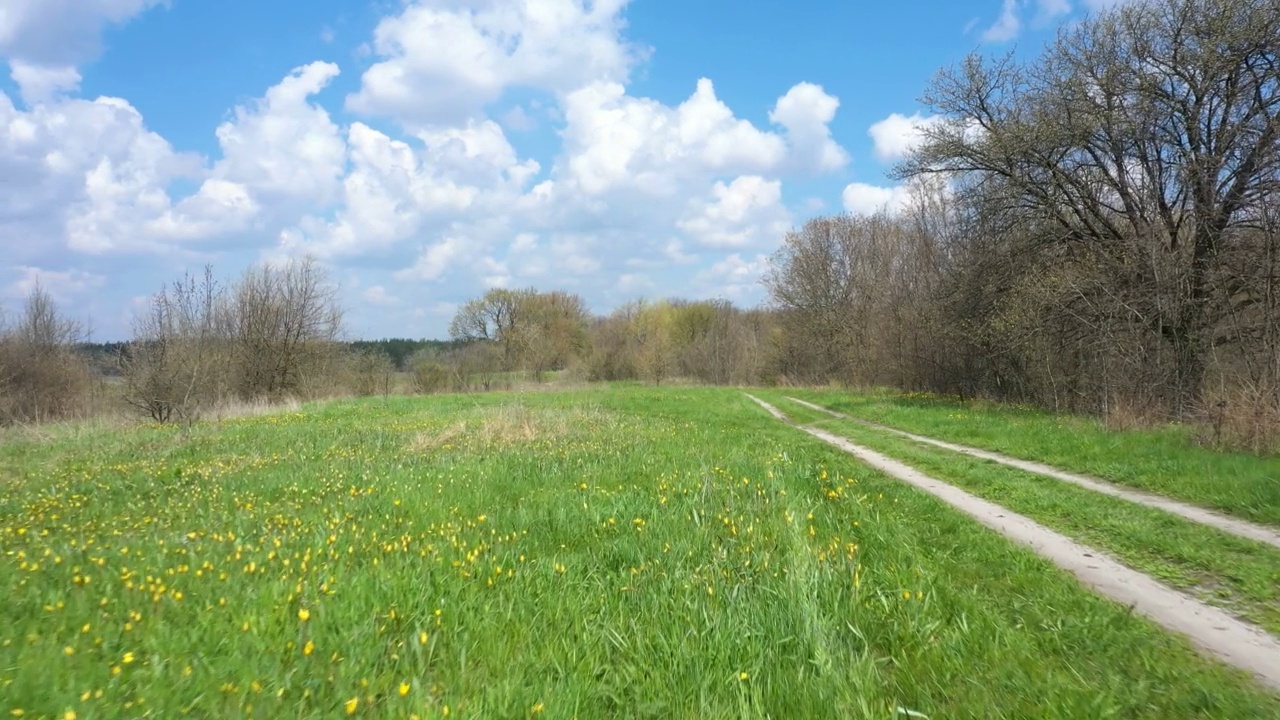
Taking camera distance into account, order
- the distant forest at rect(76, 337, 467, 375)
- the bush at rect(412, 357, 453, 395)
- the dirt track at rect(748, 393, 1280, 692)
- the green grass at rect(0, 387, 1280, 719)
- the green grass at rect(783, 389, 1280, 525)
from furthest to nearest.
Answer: the bush at rect(412, 357, 453, 395), the distant forest at rect(76, 337, 467, 375), the green grass at rect(783, 389, 1280, 525), the dirt track at rect(748, 393, 1280, 692), the green grass at rect(0, 387, 1280, 719)

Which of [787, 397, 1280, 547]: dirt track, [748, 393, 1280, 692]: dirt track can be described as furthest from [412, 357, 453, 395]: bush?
[748, 393, 1280, 692]: dirt track

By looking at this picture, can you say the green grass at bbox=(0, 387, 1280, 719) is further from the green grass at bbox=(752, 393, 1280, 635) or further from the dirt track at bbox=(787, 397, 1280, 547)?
the dirt track at bbox=(787, 397, 1280, 547)

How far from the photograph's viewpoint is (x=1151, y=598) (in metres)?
4.87

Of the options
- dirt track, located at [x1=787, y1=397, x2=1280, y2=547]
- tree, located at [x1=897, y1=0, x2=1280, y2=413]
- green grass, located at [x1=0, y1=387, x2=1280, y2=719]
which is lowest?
dirt track, located at [x1=787, y1=397, x2=1280, y2=547]

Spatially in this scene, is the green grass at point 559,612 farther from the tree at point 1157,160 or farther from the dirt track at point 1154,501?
the tree at point 1157,160

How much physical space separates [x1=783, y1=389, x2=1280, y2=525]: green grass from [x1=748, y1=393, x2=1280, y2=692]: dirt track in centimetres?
254

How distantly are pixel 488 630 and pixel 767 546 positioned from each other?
2.76 meters

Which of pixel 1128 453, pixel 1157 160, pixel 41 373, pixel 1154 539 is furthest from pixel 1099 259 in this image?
pixel 41 373

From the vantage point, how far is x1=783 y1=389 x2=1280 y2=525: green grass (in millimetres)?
7703

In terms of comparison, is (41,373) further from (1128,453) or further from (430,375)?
(1128,453)

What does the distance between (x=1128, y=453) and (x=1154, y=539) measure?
542 cm

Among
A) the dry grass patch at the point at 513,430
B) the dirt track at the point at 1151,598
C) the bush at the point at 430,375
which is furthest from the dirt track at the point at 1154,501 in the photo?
the bush at the point at 430,375

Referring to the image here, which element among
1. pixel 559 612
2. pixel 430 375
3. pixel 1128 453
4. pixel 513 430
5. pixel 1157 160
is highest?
pixel 1157 160

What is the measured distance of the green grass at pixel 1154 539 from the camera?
491 cm
